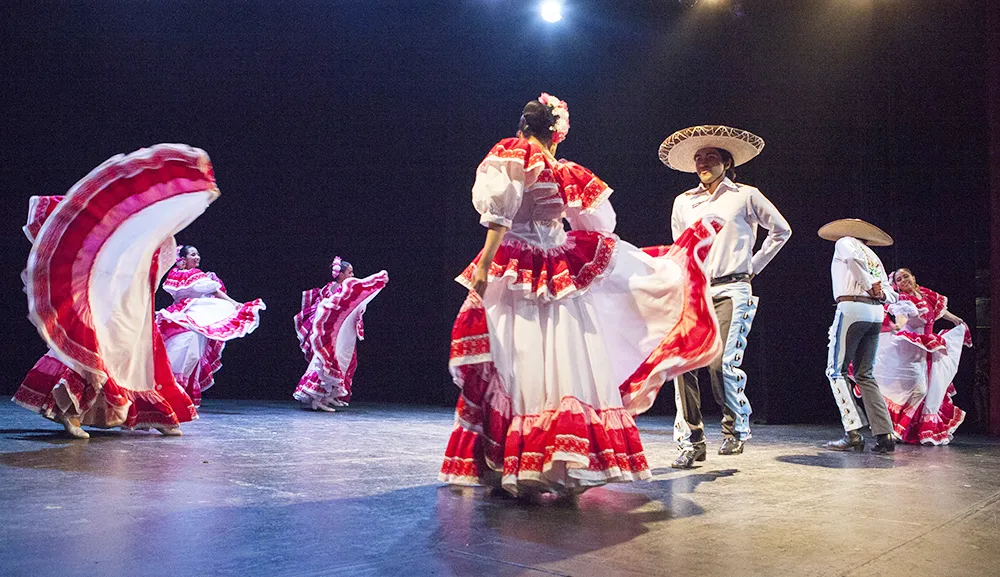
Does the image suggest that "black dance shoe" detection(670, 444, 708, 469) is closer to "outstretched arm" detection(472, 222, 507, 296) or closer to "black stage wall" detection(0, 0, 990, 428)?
"outstretched arm" detection(472, 222, 507, 296)

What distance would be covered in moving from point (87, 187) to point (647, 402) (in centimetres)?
306

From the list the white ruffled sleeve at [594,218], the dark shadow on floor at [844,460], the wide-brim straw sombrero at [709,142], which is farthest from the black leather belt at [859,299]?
the white ruffled sleeve at [594,218]

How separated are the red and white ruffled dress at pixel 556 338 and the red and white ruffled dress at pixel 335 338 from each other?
17.2ft

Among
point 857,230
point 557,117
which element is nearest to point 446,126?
point 857,230

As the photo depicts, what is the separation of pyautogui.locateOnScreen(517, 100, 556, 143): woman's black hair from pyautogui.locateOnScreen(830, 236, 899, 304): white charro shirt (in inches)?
109

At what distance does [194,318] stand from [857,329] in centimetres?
485

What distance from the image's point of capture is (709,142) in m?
4.36

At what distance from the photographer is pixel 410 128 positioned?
31.3 feet

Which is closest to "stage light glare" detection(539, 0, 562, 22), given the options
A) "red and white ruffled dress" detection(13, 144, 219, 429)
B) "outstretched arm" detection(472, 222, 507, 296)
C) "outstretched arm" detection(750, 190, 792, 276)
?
"outstretched arm" detection(750, 190, 792, 276)

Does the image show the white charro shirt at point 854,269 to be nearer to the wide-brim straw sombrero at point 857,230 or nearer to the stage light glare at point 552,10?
the wide-brim straw sombrero at point 857,230

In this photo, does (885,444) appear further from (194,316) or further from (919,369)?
(194,316)

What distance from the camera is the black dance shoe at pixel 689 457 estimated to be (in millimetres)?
3938

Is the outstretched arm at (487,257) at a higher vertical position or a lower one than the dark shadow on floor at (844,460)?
higher

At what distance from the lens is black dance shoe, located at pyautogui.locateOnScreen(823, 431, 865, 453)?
501cm
